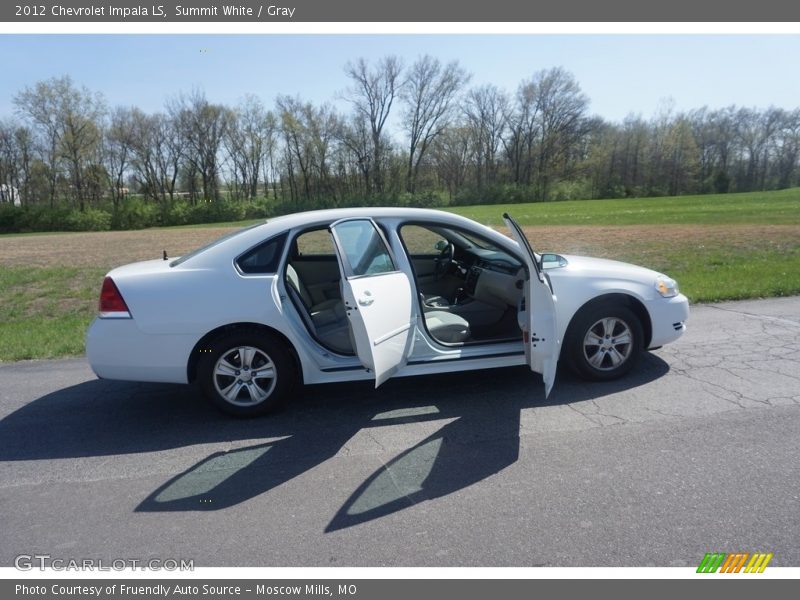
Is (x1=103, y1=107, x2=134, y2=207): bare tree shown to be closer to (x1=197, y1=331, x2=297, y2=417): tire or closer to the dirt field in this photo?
the dirt field

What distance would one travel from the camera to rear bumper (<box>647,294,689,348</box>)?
4.94m

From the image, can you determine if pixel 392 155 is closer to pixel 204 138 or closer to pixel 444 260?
pixel 204 138

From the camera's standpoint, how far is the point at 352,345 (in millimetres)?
4516

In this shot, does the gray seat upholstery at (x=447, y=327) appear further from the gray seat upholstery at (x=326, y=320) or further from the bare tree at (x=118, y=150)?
the bare tree at (x=118, y=150)

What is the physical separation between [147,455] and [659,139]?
3380 inches

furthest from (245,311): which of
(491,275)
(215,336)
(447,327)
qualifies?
(491,275)

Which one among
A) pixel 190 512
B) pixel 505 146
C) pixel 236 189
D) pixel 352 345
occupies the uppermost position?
pixel 505 146

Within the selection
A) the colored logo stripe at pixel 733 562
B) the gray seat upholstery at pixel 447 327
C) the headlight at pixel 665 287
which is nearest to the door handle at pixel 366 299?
the gray seat upholstery at pixel 447 327

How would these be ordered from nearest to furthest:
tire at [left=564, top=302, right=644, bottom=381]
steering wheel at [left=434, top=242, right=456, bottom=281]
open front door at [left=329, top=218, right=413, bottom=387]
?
open front door at [left=329, top=218, right=413, bottom=387] < tire at [left=564, top=302, right=644, bottom=381] < steering wheel at [left=434, top=242, right=456, bottom=281]

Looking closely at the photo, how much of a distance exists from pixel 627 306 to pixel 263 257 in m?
3.20

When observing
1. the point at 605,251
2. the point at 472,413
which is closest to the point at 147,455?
the point at 472,413

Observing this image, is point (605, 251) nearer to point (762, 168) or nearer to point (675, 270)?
point (675, 270)

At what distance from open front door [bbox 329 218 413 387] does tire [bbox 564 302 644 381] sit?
1.53m

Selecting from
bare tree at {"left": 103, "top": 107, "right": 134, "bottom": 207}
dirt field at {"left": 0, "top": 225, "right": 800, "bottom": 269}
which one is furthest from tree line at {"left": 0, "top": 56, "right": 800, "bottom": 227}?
dirt field at {"left": 0, "top": 225, "right": 800, "bottom": 269}
